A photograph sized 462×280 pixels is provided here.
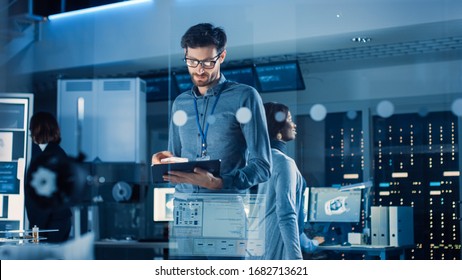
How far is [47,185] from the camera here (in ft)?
14.2

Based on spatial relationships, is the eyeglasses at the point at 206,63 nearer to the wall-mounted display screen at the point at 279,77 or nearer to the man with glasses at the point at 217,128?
the man with glasses at the point at 217,128

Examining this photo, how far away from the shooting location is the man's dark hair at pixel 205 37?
4.11 m

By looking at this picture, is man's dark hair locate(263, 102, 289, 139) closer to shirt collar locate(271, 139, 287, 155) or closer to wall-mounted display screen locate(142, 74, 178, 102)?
shirt collar locate(271, 139, 287, 155)

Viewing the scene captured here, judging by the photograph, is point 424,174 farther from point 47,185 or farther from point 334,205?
point 47,185

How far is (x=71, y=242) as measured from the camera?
175 inches

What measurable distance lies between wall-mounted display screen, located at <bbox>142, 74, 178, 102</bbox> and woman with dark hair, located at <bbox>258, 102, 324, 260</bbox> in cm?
49

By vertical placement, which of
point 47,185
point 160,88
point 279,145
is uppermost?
point 160,88

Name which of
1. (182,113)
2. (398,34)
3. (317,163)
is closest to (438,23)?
(398,34)

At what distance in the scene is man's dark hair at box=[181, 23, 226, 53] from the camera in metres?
4.11

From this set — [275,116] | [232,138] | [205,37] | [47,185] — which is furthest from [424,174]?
[47,185]

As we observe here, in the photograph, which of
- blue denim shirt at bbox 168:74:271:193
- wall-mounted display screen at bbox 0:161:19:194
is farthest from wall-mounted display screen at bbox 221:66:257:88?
wall-mounted display screen at bbox 0:161:19:194

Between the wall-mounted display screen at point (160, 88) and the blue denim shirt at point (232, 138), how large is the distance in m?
0.17

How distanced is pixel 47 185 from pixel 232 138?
3.47ft

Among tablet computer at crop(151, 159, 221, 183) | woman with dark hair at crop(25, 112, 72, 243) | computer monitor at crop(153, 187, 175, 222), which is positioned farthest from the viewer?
woman with dark hair at crop(25, 112, 72, 243)
